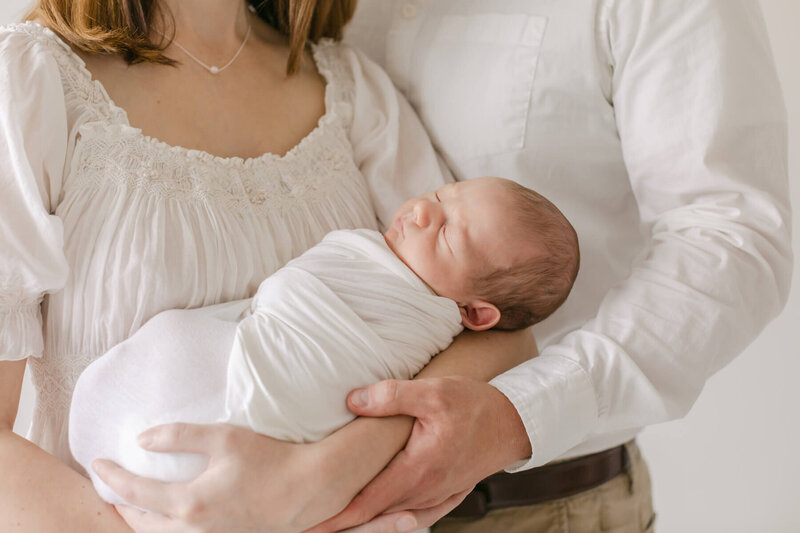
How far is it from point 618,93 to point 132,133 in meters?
0.83

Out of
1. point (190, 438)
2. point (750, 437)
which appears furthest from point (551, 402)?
point (750, 437)

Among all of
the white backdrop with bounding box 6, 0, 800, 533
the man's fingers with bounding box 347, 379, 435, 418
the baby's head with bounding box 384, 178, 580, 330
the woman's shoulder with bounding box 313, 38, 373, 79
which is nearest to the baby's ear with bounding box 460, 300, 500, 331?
the baby's head with bounding box 384, 178, 580, 330

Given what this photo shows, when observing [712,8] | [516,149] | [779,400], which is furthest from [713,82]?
[779,400]

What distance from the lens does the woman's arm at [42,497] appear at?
3.69 ft

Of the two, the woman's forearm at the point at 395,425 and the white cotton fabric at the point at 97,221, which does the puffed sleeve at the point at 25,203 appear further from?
the woman's forearm at the point at 395,425

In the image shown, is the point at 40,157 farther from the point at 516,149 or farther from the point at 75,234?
the point at 516,149

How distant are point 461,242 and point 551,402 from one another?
0.29 metres

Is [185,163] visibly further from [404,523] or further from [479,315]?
[404,523]

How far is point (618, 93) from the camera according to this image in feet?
4.76

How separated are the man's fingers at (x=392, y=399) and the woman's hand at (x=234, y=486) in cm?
10

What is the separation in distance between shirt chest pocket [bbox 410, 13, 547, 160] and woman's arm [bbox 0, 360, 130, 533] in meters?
0.89

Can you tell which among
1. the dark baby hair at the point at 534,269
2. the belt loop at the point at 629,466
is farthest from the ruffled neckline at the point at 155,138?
the belt loop at the point at 629,466

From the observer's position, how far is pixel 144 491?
1.08 metres

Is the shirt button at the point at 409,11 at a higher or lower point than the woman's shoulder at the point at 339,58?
higher
